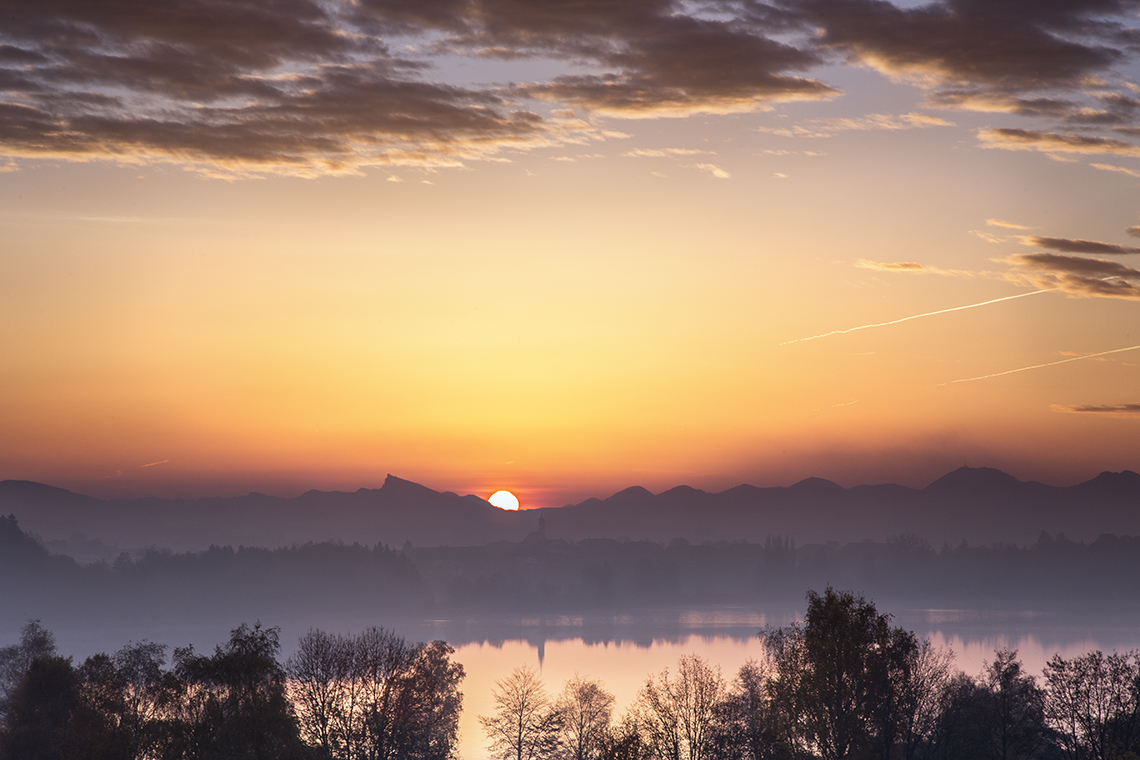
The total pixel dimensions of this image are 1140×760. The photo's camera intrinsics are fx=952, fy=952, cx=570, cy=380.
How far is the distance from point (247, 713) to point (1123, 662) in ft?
112

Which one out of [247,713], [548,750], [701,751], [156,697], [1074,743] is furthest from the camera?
[548,750]

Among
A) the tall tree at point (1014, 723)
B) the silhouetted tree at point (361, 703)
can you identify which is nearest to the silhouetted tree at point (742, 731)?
the tall tree at point (1014, 723)

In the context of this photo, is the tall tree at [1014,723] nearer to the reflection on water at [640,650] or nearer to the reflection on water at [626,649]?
the reflection on water at [640,650]

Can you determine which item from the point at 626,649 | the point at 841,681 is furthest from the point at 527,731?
the point at 626,649

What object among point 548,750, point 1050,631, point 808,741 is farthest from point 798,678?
point 1050,631

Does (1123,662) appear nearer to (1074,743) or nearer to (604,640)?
(1074,743)

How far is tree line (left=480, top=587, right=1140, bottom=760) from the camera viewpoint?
1150 inches

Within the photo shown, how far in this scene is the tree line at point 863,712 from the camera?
95.9ft

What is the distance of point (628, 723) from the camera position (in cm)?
4781

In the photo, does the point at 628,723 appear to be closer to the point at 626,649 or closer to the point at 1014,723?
the point at 1014,723

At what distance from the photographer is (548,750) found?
2154 inches

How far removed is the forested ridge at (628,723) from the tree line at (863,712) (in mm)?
67

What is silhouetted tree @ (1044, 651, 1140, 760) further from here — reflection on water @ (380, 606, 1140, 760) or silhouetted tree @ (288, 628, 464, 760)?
reflection on water @ (380, 606, 1140, 760)

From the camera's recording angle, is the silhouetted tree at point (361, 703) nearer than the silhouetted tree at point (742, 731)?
Yes
